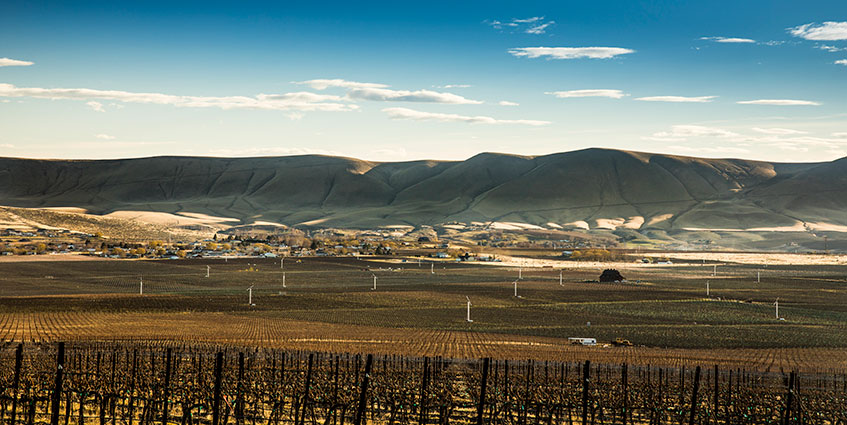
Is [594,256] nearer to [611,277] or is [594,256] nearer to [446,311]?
[611,277]

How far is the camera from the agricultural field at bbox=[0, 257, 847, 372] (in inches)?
2111

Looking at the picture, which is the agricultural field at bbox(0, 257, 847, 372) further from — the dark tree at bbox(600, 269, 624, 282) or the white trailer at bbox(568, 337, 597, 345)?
the dark tree at bbox(600, 269, 624, 282)

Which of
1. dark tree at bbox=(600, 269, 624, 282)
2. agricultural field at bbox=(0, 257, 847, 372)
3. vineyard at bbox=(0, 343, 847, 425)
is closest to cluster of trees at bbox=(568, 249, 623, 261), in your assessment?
agricultural field at bbox=(0, 257, 847, 372)

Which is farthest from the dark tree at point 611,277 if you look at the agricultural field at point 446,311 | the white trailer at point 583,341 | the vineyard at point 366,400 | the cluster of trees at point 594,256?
the vineyard at point 366,400

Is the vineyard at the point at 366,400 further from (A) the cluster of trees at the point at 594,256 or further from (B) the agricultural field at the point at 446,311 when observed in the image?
(A) the cluster of trees at the point at 594,256

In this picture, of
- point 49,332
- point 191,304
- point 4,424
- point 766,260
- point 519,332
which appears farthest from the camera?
point 766,260

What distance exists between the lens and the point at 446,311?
77.7 meters

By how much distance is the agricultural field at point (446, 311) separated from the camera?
53.6 metres

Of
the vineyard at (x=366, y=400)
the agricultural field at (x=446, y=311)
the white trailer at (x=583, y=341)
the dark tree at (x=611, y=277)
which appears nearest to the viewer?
the vineyard at (x=366, y=400)

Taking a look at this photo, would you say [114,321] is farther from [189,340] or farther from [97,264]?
[97,264]

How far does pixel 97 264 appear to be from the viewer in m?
135

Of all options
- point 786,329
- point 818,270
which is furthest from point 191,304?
point 818,270

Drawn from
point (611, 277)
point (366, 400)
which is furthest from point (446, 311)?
point (366, 400)

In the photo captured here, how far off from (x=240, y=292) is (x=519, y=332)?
41998 mm
